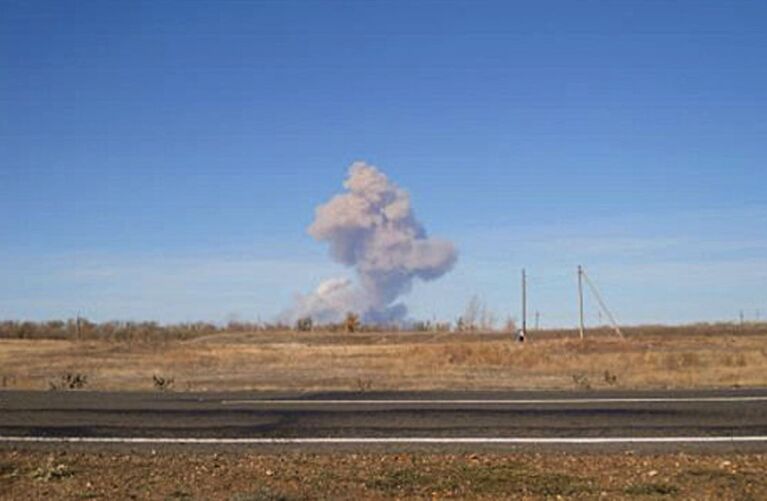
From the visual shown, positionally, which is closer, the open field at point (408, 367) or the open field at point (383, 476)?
the open field at point (383, 476)

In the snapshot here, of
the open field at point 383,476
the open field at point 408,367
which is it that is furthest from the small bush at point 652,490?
the open field at point 408,367

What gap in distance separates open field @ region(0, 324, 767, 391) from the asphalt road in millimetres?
3985

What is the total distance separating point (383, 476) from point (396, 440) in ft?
8.76

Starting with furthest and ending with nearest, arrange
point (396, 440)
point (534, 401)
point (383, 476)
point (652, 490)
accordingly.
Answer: point (534, 401) < point (396, 440) < point (383, 476) < point (652, 490)

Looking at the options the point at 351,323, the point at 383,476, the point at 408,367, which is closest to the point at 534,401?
the point at 383,476

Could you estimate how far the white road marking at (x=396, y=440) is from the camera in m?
11.3

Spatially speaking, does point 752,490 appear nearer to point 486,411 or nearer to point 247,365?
point 486,411

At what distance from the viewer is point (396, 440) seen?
460 inches

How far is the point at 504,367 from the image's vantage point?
1194 inches

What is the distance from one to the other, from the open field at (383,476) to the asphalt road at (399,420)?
3.88ft

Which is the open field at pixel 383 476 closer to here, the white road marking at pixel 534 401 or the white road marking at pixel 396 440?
the white road marking at pixel 396 440

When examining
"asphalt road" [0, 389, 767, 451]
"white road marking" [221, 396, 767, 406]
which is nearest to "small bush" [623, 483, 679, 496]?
"asphalt road" [0, 389, 767, 451]

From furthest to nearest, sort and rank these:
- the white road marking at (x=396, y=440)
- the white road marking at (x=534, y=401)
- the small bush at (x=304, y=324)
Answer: the small bush at (x=304, y=324) → the white road marking at (x=534, y=401) → the white road marking at (x=396, y=440)

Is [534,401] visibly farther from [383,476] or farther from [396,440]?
[383,476]
